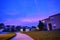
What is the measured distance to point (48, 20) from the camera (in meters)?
12.8

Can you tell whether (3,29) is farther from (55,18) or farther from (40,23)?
(40,23)

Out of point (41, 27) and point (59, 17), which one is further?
point (41, 27)

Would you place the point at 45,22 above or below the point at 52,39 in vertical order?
above

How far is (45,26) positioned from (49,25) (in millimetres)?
408

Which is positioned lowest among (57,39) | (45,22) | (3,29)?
(57,39)

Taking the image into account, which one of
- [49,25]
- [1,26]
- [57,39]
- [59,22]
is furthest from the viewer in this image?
[49,25]

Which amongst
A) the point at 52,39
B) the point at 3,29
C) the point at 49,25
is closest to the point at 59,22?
the point at 49,25

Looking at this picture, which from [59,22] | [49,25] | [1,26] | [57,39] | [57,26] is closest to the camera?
[57,39]

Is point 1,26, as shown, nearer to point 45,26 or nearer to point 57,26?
point 57,26

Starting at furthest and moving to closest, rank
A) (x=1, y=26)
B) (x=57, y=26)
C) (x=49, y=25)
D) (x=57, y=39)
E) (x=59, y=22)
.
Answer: (x=49, y=25)
(x=57, y=26)
(x=59, y=22)
(x=1, y=26)
(x=57, y=39)

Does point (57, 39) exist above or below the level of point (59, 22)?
below

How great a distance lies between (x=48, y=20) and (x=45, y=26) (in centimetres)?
65

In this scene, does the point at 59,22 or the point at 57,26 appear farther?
the point at 57,26

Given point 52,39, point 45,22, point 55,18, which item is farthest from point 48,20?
point 52,39
